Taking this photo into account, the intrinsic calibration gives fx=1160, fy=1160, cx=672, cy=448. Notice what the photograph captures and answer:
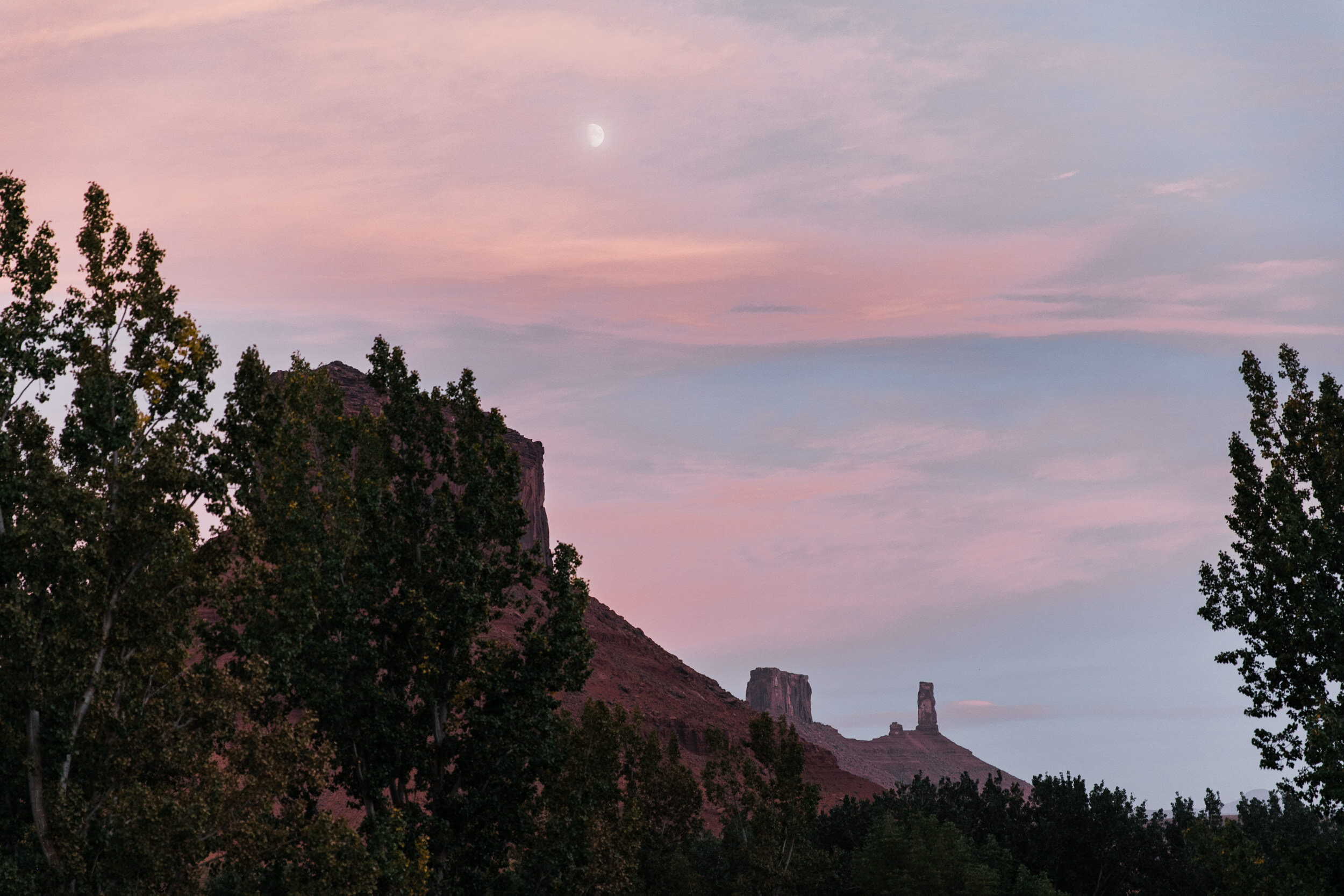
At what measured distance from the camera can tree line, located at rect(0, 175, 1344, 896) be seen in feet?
72.2

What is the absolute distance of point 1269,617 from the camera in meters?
31.1

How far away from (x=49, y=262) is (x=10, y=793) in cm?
1074

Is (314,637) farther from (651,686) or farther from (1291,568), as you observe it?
(651,686)

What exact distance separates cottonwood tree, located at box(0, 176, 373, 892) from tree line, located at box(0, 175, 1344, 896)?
0.18ft

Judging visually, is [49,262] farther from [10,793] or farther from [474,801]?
[474,801]

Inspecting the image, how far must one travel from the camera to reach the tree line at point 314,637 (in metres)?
22.0

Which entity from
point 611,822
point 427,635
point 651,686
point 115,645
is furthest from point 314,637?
point 651,686

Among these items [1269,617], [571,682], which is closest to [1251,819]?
[1269,617]

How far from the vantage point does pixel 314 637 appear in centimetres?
3036

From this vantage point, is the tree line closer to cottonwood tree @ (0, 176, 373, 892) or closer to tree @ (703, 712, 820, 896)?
cottonwood tree @ (0, 176, 373, 892)

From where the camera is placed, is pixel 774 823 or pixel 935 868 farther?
pixel 774 823

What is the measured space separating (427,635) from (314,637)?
2922mm

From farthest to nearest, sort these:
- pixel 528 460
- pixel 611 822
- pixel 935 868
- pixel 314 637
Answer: pixel 528 460, pixel 935 868, pixel 611 822, pixel 314 637

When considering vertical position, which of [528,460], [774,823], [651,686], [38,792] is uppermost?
[528,460]
